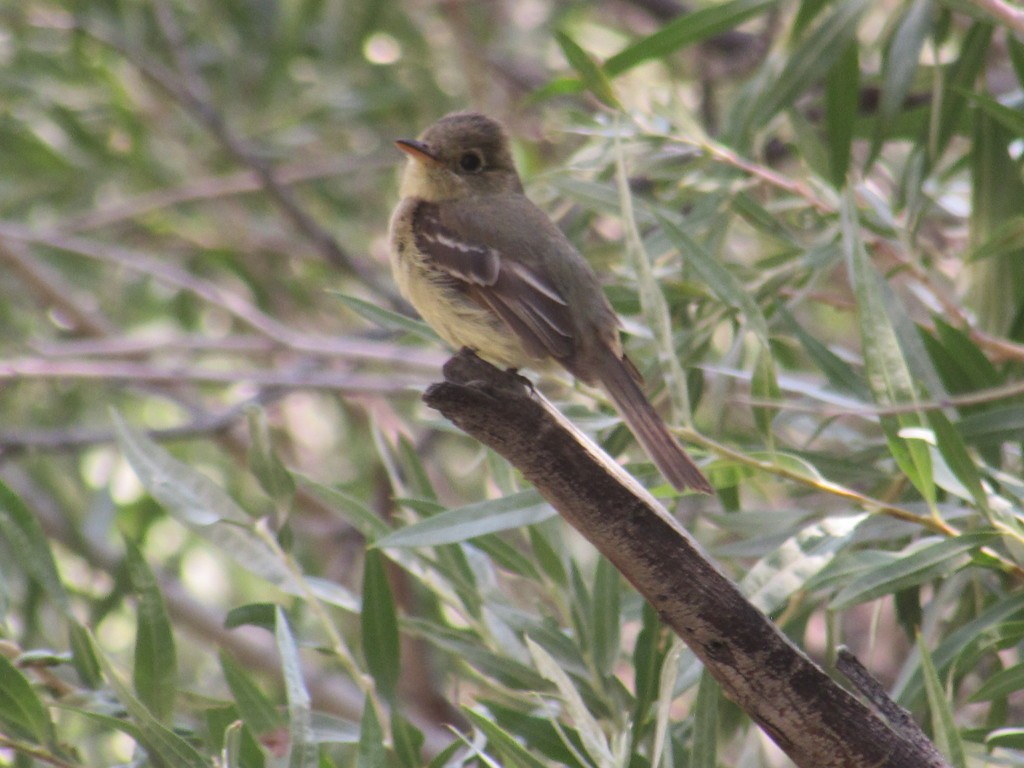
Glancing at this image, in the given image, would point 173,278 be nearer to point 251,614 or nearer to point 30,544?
point 30,544

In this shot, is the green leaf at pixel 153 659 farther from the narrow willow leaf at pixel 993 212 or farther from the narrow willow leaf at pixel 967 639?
the narrow willow leaf at pixel 993 212

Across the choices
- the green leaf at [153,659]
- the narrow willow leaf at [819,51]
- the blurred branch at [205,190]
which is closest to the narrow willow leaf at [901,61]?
the narrow willow leaf at [819,51]

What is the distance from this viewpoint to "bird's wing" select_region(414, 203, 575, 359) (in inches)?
135

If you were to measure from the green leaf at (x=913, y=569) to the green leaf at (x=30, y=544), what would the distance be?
168cm

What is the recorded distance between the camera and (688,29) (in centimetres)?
352

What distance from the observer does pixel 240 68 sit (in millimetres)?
6566

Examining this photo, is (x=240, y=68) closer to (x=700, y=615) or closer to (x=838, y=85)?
(x=838, y=85)

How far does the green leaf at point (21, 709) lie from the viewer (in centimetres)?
268

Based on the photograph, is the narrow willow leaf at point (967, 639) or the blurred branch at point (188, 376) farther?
the blurred branch at point (188, 376)

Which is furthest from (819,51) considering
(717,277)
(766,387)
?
(766,387)

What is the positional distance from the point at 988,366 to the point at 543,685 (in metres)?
1.24

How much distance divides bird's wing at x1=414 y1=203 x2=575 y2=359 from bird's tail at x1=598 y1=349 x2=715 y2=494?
0.47 feet

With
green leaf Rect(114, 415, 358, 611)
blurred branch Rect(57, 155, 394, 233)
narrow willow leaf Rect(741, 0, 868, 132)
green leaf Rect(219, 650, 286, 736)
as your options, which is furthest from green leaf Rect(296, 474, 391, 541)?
blurred branch Rect(57, 155, 394, 233)

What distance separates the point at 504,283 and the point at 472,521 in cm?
94
